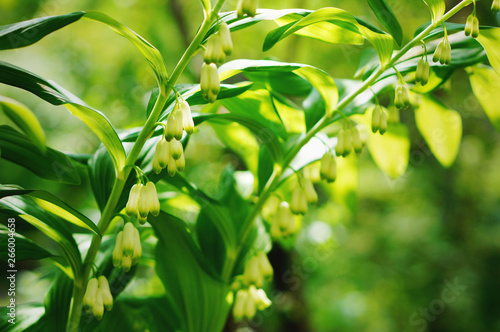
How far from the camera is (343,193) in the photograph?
3.16 ft

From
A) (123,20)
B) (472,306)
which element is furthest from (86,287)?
(472,306)

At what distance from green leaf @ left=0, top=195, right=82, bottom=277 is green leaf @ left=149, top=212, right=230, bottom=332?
0.12m

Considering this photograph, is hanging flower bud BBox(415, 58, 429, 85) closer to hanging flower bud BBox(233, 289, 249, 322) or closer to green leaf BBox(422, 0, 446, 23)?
green leaf BBox(422, 0, 446, 23)

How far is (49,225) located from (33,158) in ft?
0.33

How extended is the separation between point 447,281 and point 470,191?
0.95m

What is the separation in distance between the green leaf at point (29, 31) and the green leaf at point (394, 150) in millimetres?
721

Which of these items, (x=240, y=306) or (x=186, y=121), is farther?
Answer: (x=240, y=306)

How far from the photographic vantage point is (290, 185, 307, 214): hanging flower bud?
631 mm

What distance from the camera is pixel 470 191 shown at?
12.6 feet

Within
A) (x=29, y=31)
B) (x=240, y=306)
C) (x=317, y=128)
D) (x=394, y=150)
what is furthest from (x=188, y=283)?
(x=394, y=150)

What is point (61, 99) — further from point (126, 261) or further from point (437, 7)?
point (437, 7)

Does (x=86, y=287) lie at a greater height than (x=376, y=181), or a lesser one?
lesser

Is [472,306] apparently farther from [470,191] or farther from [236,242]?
[236,242]

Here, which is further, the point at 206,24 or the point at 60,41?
the point at 60,41
